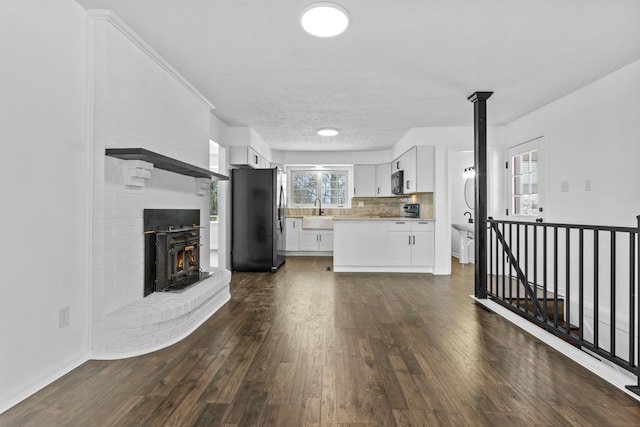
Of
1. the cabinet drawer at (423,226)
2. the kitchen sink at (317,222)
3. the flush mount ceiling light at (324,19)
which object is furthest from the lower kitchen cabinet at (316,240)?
the flush mount ceiling light at (324,19)

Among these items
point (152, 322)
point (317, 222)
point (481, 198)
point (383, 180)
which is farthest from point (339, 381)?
point (383, 180)

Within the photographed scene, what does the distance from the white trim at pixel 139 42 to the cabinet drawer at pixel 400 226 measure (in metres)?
3.43

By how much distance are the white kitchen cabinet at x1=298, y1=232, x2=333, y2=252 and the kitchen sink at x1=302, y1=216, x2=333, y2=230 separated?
96 mm

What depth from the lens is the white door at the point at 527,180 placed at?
4.41 meters

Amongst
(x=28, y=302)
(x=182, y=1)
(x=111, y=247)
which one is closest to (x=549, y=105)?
(x=182, y=1)

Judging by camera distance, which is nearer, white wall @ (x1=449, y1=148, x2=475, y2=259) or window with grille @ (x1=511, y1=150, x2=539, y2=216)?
window with grille @ (x1=511, y1=150, x2=539, y2=216)

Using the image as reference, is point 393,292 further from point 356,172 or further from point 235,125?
point 356,172

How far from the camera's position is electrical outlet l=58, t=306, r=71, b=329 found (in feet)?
6.74

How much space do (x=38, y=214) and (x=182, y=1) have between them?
157cm

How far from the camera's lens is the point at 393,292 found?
424 cm

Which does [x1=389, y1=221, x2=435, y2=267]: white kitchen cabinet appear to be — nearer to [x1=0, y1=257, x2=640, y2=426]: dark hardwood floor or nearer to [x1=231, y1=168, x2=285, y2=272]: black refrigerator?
[x1=231, y1=168, x2=285, y2=272]: black refrigerator

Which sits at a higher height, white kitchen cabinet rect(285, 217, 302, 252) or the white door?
the white door

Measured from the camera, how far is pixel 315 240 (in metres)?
7.61

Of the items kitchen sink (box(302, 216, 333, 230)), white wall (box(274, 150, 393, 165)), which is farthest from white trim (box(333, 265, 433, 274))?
white wall (box(274, 150, 393, 165))
